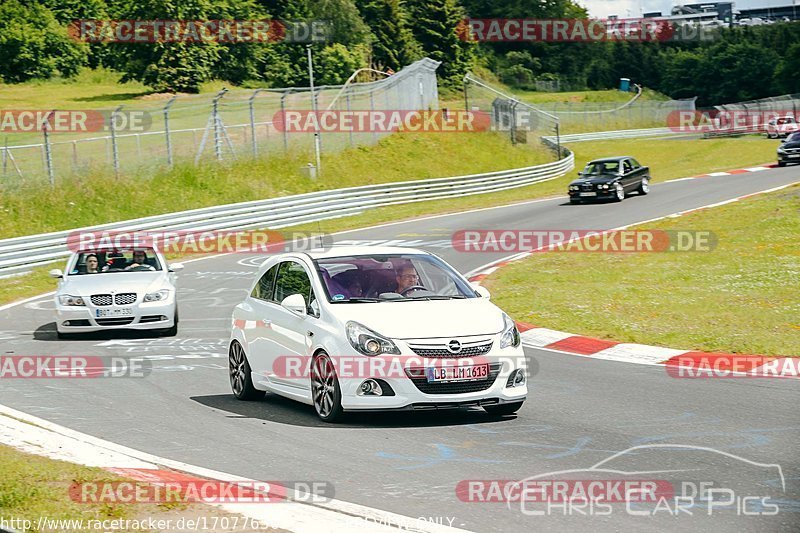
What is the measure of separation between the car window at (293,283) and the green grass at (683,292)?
562 cm

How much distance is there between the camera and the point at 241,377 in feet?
37.6

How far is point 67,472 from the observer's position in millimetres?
7844

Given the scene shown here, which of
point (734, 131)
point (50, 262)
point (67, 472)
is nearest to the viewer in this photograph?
point (67, 472)

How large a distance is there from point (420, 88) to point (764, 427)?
46751mm

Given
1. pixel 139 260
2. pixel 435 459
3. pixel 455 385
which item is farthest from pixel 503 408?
pixel 139 260

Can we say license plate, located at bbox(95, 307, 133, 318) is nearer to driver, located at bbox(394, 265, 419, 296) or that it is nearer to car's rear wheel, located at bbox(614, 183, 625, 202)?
driver, located at bbox(394, 265, 419, 296)

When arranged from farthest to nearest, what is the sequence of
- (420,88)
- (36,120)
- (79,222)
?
1. (36,120)
2. (420,88)
3. (79,222)

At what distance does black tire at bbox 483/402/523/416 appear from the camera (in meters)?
9.94

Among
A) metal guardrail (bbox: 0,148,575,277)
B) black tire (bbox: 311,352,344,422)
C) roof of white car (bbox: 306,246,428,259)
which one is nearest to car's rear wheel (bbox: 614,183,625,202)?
metal guardrail (bbox: 0,148,575,277)

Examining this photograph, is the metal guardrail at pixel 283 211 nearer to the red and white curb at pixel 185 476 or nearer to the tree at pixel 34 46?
the red and white curb at pixel 185 476

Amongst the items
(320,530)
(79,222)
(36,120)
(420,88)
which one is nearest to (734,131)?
(420,88)

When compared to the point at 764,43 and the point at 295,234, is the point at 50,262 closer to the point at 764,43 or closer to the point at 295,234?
the point at 295,234

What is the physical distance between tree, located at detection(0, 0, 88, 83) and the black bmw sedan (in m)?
62.2

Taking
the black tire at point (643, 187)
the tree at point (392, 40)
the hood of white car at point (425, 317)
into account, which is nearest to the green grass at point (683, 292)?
the hood of white car at point (425, 317)
